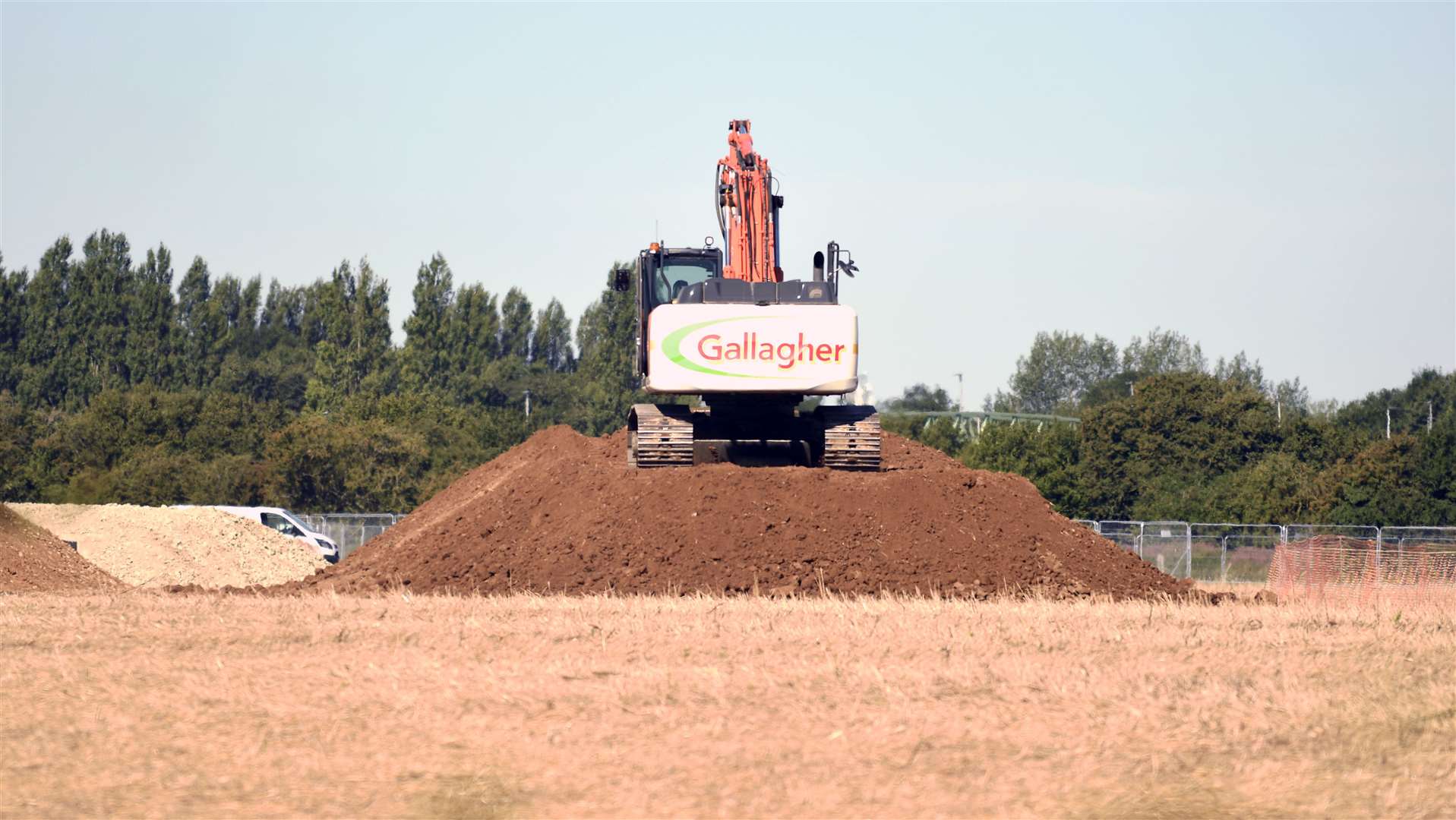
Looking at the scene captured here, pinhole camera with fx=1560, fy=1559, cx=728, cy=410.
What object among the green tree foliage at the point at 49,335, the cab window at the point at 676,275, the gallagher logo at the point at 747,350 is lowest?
the gallagher logo at the point at 747,350

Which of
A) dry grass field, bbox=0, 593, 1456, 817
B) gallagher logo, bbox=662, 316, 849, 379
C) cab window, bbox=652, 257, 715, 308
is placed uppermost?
cab window, bbox=652, 257, 715, 308

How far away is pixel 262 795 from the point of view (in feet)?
27.7

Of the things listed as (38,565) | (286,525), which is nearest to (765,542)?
(38,565)

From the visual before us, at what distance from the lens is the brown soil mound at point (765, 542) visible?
19.7m

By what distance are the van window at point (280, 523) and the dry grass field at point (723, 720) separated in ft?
93.8

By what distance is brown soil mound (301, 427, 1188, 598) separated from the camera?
1966 cm

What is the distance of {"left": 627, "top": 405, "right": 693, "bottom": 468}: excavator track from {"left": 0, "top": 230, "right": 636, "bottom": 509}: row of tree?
26.2 meters

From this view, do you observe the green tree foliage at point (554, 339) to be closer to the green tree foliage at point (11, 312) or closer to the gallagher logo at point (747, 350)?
the green tree foliage at point (11, 312)

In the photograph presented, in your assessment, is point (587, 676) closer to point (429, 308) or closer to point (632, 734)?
point (632, 734)

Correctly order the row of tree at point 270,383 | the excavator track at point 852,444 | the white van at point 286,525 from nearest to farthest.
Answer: the excavator track at point 852,444, the white van at point 286,525, the row of tree at point 270,383

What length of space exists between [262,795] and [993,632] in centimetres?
741

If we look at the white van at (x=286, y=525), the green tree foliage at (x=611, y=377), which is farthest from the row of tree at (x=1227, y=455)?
the white van at (x=286, y=525)

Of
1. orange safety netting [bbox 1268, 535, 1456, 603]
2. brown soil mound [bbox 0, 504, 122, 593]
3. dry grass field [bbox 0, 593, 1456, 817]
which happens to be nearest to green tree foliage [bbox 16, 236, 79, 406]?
brown soil mound [bbox 0, 504, 122, 593]

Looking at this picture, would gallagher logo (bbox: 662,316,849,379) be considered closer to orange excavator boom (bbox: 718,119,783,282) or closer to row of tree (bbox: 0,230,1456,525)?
orange excavator boom (bbox: 718,119,783,282)
